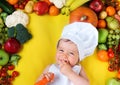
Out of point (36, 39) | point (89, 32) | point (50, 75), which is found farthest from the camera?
point (36, 39)

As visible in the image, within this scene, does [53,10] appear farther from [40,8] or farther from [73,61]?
[73,61]

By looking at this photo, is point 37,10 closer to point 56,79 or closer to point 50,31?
point 50,31

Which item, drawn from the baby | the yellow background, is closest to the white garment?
the baby

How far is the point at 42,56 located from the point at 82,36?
0.87ft

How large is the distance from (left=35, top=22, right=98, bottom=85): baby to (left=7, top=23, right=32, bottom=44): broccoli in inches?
8.9

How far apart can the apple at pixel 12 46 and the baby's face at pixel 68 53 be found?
10.0 inches

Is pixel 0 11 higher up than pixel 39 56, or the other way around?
pixel 0 11

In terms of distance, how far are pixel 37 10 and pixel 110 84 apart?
557 mm

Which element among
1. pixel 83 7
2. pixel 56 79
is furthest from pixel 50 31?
pixel 56 79

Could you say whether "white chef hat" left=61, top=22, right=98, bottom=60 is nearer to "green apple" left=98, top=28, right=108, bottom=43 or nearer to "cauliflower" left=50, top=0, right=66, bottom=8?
"green apple" left=98, top=28, right=108, bottom=43

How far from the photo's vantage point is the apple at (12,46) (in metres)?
1.94

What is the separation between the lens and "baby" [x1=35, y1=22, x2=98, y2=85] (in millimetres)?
1759

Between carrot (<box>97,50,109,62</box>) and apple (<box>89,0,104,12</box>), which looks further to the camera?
apple (<box>89,0,104,12</box>)

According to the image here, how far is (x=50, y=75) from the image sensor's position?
5.72 ft
